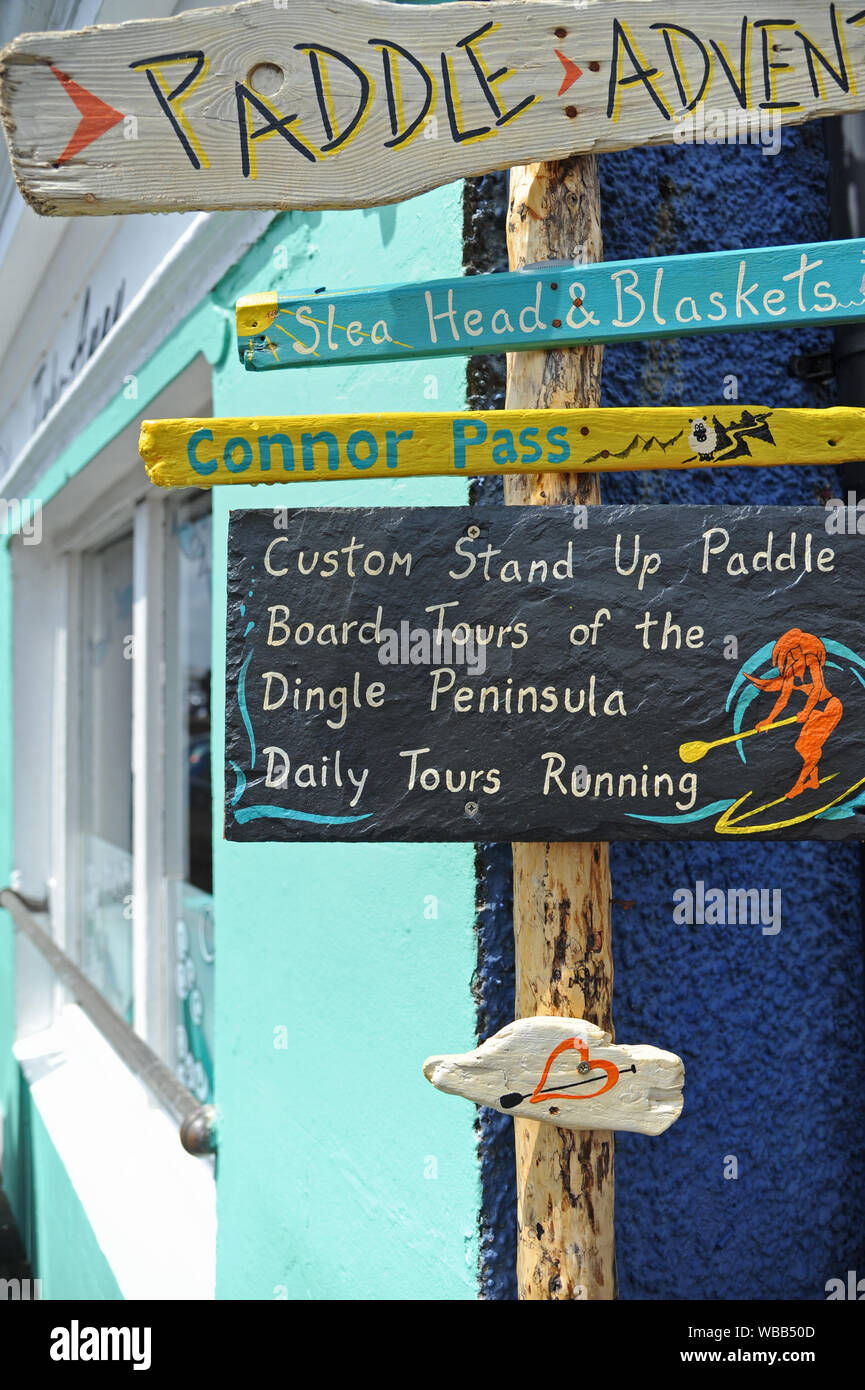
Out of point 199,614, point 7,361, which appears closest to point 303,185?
point 199,614

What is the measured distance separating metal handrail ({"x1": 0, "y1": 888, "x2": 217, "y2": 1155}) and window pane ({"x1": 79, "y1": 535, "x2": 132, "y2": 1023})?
0.74 ft

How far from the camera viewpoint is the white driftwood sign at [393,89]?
1.09m

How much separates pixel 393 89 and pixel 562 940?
0.96 meters

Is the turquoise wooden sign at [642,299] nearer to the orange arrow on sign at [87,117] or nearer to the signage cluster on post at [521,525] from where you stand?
the signage cluster on post at [521,525]

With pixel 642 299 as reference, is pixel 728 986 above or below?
below

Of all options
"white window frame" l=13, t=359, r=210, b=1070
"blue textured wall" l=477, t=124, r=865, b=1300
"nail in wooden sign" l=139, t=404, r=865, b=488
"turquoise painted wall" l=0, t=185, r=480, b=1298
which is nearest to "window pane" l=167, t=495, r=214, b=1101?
"white window frame" l=13, t=359, r=210, b=1070

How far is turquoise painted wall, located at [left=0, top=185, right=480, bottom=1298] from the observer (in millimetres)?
1575

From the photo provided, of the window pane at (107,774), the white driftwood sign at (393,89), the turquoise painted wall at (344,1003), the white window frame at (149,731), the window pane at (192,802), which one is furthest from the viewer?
the window pane at (107,774)

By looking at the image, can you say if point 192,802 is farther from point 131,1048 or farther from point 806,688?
point 806,688

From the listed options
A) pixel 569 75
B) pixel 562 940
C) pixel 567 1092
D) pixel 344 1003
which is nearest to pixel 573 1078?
pixel 567 1092

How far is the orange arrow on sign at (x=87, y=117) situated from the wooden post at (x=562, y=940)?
47cm

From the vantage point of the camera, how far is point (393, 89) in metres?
1.11

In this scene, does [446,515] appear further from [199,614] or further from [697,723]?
[199,614]

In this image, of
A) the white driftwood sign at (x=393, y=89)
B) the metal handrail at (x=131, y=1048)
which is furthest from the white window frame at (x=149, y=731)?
the white driftwood sign at (x=393, y=89)
